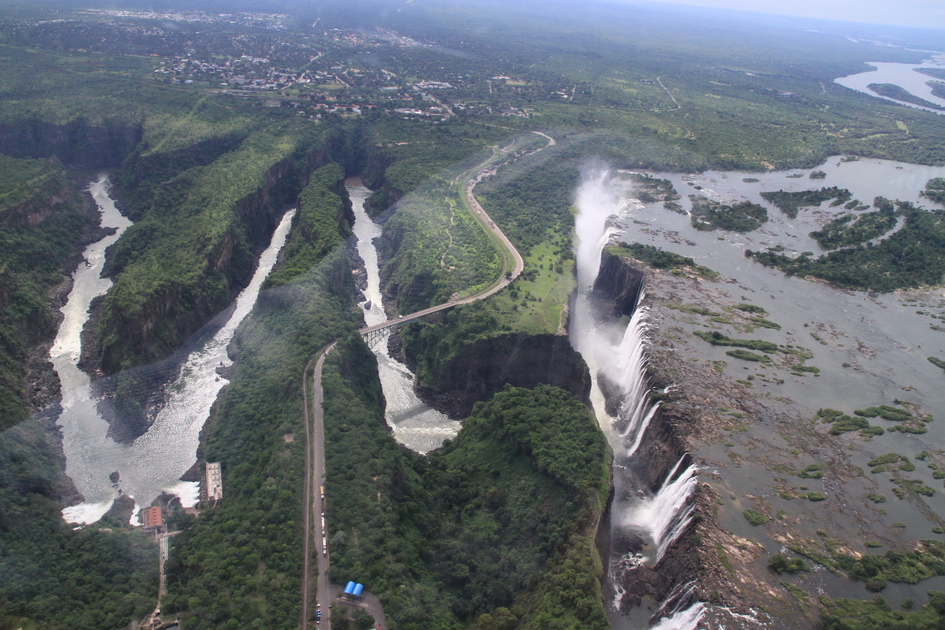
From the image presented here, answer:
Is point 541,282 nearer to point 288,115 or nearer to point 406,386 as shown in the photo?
point 406,386

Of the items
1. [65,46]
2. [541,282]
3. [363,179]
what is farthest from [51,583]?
[65,46]

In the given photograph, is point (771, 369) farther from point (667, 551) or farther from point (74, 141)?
point (74, 141)

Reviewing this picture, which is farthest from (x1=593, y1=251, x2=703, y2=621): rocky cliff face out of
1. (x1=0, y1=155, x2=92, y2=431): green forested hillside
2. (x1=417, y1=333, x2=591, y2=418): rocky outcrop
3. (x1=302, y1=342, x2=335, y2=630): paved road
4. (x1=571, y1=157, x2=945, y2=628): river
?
(x1=0, y1=155, x2=92, y2=431): green forested hillside

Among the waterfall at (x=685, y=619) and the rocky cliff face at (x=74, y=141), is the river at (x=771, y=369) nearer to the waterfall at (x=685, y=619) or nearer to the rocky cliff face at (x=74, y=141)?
the waterfall at (x=685, y=619)

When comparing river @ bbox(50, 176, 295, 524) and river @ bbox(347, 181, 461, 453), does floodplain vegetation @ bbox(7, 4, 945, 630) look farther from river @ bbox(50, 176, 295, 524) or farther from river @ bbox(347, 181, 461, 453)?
river @ bbox(347, 181, 461, 453)

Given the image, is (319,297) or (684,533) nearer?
(684,533)

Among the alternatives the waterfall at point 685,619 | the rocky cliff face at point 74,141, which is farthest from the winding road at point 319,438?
the rocky cliff face at point 74,141

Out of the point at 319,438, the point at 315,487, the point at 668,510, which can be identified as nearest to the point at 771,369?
the point at 668,510
